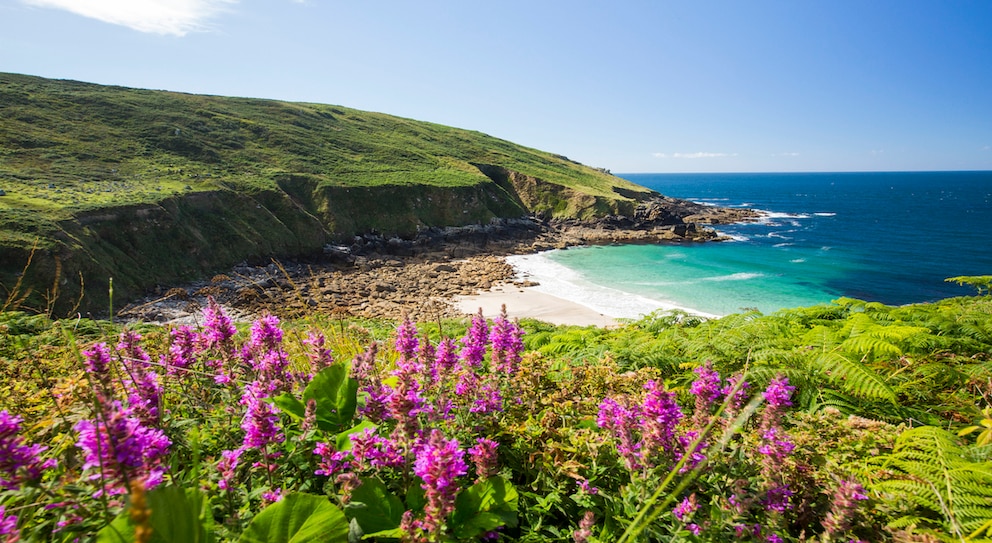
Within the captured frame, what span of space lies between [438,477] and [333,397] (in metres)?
0.91

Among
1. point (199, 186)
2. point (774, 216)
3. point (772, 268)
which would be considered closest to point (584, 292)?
point (772, 268)

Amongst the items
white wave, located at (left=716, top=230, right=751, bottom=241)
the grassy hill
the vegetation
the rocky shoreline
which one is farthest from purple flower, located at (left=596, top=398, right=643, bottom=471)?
white wave, located at (left=716, top=230, right=751, bottom=241)

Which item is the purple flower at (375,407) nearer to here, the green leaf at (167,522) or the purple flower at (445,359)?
the purple flower at (445,359)

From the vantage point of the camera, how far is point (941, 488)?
2191 millimetres

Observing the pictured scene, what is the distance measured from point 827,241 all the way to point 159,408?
7573 centimetres

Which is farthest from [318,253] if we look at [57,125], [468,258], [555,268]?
[57,125]

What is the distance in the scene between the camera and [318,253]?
40.9m

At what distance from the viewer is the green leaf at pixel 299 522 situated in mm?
1435

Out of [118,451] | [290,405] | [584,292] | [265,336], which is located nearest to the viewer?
[118,451]

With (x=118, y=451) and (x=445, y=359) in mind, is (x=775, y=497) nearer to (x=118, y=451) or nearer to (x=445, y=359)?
(x=445, y=359)

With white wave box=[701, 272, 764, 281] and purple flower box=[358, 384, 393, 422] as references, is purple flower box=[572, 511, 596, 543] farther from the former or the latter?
white wave box=[701, 272, 764, 281]

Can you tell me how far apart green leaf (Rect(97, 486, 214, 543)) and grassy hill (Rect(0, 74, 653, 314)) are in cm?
2527

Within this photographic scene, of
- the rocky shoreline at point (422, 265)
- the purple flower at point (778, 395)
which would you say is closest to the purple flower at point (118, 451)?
the purple flower at point (778, 395)

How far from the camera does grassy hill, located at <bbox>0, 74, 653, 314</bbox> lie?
92.8 feet
